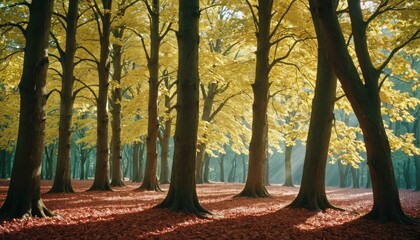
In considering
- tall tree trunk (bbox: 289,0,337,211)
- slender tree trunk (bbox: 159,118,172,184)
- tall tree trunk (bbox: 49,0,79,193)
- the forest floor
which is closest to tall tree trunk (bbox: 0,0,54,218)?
the forest floor

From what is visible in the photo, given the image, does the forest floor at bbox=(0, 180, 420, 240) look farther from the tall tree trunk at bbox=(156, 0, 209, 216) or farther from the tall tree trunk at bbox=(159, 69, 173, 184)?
the tall tree trunk at bbox=(159, 69, 173, 184)

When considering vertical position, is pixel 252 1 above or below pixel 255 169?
above

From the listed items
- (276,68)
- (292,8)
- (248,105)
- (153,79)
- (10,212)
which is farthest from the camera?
(248,105)

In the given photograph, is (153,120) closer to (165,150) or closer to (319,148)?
(165,150)

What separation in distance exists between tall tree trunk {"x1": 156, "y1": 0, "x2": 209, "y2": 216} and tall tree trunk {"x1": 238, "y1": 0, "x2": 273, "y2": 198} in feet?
18.6

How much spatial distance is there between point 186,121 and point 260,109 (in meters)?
6.08

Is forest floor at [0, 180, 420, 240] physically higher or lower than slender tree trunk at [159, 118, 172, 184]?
lower

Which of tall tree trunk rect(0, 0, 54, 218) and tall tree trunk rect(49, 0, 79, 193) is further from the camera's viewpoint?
tall tree trunk rect(49, 0, 79, 193)

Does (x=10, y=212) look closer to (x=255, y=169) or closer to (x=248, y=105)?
(x=255, y=169)

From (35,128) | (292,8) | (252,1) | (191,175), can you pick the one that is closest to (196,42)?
(191,175)

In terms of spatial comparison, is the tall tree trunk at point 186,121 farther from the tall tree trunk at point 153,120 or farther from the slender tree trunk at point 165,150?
the slender tree trunk at point 165,150

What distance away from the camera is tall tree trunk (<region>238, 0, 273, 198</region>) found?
13188 mm

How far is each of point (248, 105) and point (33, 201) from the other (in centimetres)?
1803

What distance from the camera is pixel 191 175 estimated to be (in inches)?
310
